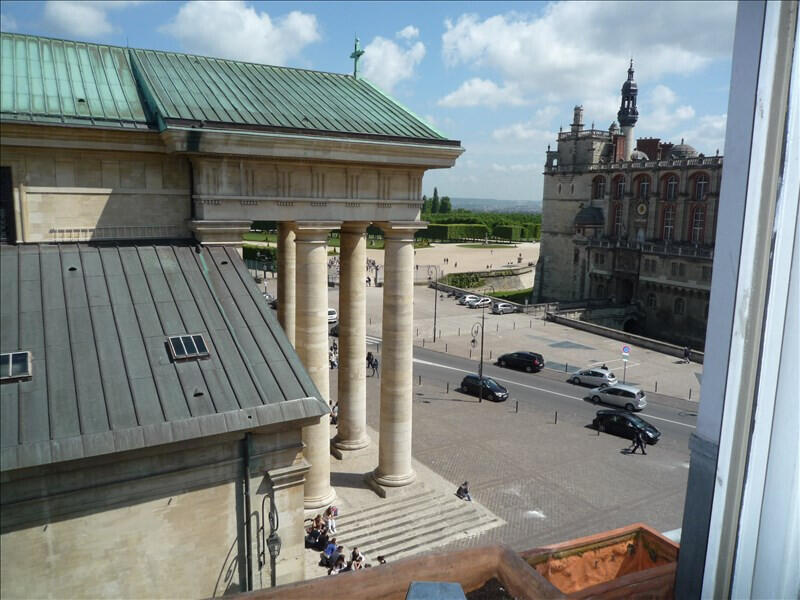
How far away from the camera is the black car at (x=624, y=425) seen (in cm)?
3112

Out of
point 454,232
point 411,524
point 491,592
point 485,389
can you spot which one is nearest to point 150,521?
point 491,592

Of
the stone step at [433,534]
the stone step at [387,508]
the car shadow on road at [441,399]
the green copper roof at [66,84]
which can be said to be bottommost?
the car shadow on road at [441,399]

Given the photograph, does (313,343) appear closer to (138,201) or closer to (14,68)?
(138,201)

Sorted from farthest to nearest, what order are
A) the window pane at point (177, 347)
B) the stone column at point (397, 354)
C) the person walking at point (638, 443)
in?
the person walking at point (638, 443)
the stone column at point (397, 354)
the window pane at point (177, 347)

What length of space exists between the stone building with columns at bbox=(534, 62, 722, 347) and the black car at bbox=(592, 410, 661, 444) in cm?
3977

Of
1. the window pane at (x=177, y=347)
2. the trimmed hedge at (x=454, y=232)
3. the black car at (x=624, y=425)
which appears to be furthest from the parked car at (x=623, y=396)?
the trimmed hedge at (x=454, y=232)

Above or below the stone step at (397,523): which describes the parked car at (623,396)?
below

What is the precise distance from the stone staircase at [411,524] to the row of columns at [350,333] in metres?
0.87

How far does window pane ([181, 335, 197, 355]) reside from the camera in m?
12.1

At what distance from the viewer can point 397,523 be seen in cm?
2030

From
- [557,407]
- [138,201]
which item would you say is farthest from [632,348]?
[138,201]

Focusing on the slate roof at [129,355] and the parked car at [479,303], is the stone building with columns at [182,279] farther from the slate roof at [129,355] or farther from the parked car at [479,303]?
the parked car at [479,303]

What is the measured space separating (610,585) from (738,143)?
3.52m

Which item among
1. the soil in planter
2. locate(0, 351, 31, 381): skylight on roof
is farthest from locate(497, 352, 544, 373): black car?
the soil in planter
